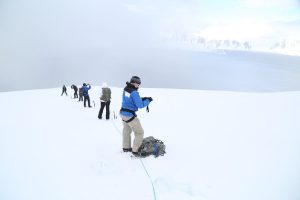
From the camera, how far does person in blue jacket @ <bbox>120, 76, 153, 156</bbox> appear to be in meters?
6.16

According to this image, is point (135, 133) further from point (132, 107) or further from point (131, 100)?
point (131, 100)

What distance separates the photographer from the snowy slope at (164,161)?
507cm

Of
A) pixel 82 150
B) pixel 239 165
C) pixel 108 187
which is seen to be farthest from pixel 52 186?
pixel 239 165

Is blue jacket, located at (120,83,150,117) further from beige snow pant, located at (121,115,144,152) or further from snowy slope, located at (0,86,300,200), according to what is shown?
snowy slope, located at (0,86,300,200)

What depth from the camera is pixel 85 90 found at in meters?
14.9

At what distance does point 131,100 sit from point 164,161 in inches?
75.3

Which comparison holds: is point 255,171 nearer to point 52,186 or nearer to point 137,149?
point 137,149

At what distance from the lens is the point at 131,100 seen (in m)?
6.29

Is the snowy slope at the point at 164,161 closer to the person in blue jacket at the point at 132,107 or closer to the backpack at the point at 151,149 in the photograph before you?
the backpack at the point at 151,149

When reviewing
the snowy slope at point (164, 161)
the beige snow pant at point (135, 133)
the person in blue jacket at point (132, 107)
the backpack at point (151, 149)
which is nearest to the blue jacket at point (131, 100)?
the person in blue jacket at point (132, 107)

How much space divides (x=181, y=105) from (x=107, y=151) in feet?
29.0

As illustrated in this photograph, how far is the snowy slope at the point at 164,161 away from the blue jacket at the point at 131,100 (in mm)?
1497

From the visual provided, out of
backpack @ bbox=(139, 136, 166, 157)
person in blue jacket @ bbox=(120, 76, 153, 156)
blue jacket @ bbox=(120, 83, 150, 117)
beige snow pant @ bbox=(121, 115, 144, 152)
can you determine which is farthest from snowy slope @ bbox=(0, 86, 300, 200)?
blue jacket @ bbox=(120, 83, 150, 117)

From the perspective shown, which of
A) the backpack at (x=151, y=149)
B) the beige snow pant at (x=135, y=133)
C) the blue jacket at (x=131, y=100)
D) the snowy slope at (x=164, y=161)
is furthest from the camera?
the backpack at (x=151, y=149)
